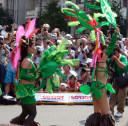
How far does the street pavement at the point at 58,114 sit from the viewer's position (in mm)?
8367

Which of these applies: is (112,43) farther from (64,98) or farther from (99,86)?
(64,98)

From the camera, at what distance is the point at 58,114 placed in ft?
30.8

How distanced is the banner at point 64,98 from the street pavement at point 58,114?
39 centimetres

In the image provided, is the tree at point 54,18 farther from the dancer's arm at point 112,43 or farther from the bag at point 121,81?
the dancer's arm at point 112,43

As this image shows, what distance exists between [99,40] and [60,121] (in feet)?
8.41

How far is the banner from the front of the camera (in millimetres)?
11305

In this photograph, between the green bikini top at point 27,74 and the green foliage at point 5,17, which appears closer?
the green bikini top at point 27,74

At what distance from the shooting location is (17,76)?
6598mm

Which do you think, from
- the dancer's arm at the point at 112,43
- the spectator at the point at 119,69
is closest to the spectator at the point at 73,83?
the spectator at the point at 119,69

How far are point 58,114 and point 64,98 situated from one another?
198 cm

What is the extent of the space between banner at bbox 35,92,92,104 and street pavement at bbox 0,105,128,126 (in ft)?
1.28

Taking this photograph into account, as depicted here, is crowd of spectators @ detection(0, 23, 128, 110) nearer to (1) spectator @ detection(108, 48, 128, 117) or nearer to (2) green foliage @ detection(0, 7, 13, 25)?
(1) spectator @ detection(108, 48, 128, 117)

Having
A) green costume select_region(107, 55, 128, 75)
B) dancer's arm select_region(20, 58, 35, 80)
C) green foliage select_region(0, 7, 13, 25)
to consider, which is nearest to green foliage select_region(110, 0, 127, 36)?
green foliage select_region(0, 7, 13, 25)

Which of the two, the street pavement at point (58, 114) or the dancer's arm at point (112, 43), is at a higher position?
the dancer's arm at point (112, 43)
